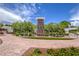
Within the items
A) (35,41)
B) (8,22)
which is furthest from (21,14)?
(35,41)

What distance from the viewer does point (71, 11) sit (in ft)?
6.39

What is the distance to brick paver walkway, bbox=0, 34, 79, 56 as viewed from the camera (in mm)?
1940

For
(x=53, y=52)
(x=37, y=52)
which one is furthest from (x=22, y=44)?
(x=53, y=52)

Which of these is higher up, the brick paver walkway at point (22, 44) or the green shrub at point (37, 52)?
the brick paver walkway at point (22, 44)

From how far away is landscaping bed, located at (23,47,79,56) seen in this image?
6.34 ft

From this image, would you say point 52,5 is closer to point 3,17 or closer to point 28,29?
point 28,29

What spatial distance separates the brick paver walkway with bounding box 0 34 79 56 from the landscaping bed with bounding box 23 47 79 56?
3 cm

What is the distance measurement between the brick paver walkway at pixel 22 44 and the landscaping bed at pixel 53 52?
1.3 inches

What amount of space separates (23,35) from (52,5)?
0.38 metres

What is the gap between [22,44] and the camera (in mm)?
1954

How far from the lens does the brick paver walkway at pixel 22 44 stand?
1.94 m

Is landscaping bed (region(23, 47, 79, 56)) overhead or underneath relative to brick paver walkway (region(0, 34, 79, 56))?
underneath

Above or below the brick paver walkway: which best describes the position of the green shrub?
below

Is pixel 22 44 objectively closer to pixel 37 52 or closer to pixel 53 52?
pixel 37 52
